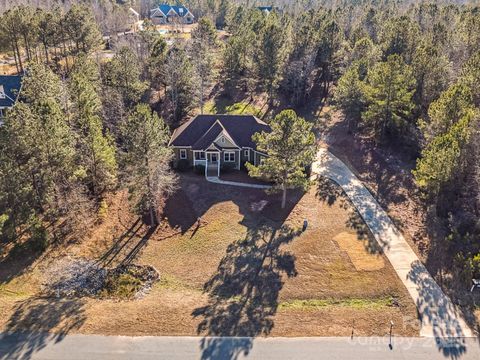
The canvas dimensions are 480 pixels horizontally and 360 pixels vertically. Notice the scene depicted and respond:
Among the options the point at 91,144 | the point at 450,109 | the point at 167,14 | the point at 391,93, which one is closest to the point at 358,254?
the point at 450,109

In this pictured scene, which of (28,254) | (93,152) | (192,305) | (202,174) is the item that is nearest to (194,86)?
(202,174)

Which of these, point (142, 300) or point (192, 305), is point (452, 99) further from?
point (142, 300)

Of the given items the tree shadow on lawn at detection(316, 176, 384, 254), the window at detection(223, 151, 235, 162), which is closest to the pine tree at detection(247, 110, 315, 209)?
the tree shadow on lawn at detection(316, 176, 384, 254)

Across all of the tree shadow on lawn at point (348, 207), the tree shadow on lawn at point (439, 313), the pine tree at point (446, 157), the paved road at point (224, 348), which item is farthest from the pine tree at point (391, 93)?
the paved road at point (224, 348)

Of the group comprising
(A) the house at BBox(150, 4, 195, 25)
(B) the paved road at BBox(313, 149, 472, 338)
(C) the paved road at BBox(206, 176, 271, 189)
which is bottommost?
(B) the paved road at BBox(313, 149, 472, 338)

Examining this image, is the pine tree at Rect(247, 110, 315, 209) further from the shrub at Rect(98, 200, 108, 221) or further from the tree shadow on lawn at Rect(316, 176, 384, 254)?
the shrub at Rect(98, 200, 108, 221)

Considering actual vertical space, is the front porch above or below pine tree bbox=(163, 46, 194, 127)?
below
